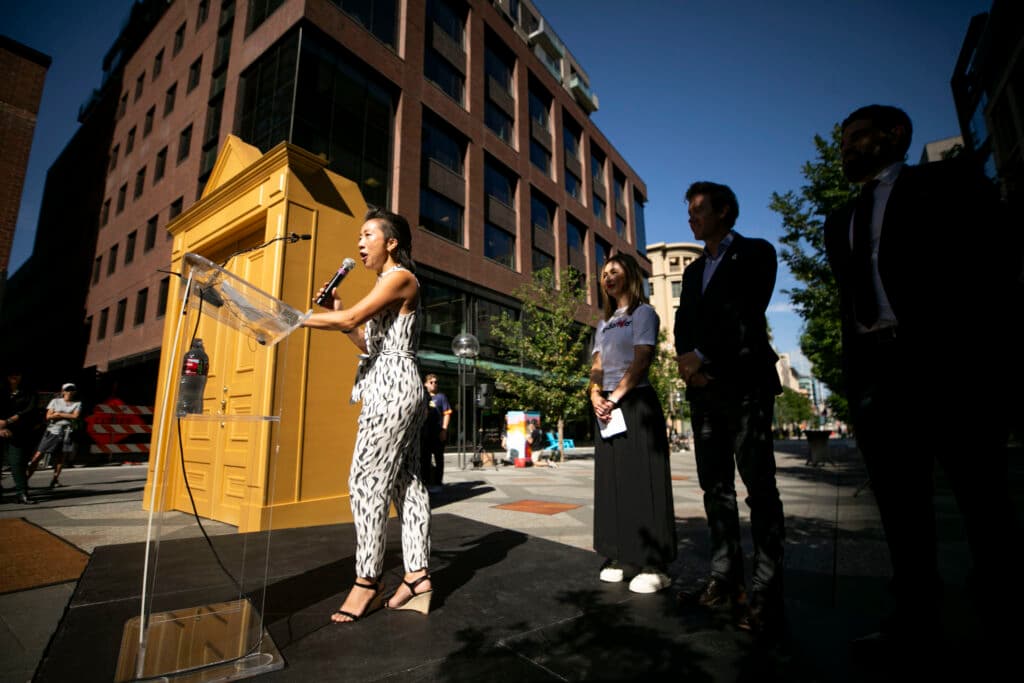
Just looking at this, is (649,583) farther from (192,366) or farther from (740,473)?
(192,366)

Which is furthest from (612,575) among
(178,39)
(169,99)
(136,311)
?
(178,39)

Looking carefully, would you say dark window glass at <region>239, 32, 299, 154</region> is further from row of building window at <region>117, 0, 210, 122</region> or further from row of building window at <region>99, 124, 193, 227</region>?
row of building window at <region>117, 0, 210, 122</region>

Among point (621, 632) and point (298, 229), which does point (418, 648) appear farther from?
point (298, 229)

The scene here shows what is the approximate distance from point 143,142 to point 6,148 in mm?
11544

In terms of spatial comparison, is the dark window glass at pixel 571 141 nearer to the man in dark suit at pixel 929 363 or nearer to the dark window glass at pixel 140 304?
the dark window glass at pixel 140 304

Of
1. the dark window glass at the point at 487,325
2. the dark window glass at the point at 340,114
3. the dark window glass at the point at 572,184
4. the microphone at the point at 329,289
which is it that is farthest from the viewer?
the dark window glass at the point at 572,184

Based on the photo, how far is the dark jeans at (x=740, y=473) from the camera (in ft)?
6.88

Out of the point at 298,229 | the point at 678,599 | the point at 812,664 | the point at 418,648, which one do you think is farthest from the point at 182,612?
the point at 298,229

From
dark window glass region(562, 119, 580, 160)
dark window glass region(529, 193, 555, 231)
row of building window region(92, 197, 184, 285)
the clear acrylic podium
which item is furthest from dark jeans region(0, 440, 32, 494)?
dark window glass region(562, 119, 580, 160)

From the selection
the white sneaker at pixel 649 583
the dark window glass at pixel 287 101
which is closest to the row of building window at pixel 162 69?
the dark window glass at pixel 287 101

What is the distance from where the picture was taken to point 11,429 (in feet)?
20.6

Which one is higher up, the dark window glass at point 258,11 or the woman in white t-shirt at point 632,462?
the dark window glass at point 258,11

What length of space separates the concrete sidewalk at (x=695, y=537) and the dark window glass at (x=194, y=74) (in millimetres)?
19763

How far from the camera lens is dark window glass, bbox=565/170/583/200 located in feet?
94.8
